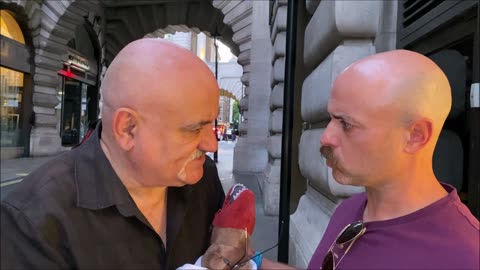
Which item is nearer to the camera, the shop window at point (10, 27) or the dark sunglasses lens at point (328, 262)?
the dark sunglasses lens at point (328, 262)

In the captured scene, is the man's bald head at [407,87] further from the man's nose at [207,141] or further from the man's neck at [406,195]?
the man's nose at [207,141]

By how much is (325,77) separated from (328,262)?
2.09 metres

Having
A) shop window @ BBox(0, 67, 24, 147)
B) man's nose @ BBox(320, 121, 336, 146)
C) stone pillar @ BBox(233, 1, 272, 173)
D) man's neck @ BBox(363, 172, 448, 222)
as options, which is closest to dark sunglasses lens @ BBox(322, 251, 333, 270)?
man's neck @ BBox(363, 172, 448, 222)

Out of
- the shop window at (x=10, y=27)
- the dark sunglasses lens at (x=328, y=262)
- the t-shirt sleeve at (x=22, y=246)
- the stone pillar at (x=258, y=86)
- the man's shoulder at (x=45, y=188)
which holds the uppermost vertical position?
the shop window at (x=10, y=27)

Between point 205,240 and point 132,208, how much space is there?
332mm

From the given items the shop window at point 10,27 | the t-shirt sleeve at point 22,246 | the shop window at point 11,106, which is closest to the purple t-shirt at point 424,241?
the t-shirt sleeve at point 22,246

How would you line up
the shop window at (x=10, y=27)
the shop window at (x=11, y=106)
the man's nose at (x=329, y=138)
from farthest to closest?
the shop window at (x=11, y=106) < the shop window at (x=10, y=27) < the man's nose at (x=329, y=138)

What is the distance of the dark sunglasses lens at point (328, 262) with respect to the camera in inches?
52.6

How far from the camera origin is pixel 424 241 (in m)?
1.12

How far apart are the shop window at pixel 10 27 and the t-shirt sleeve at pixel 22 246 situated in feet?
49.7

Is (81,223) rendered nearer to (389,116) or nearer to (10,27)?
(389,116)

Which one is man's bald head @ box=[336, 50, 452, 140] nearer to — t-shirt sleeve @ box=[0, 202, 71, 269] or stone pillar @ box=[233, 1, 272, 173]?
t-shirt sleeve @ box=[0, 202, 71, 269]

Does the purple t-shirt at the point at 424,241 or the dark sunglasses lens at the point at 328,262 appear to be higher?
the purple t-shirt at the point at 424,241

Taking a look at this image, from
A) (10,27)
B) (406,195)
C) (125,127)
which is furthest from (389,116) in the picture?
(10,27)
